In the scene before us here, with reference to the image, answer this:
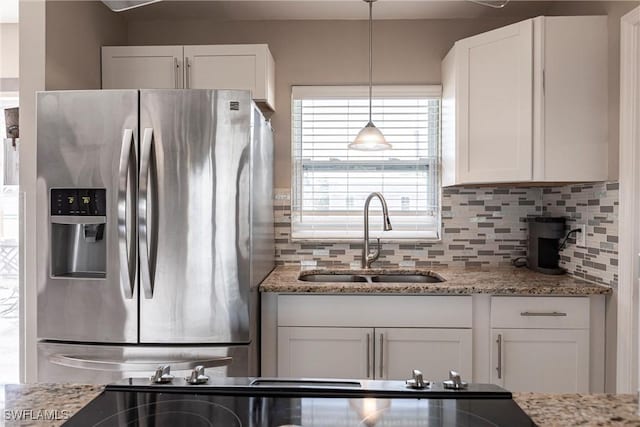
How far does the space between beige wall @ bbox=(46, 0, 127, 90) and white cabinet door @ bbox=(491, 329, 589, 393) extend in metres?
2.49

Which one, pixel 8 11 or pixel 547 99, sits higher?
pixel 8 11

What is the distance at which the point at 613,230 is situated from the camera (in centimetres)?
205

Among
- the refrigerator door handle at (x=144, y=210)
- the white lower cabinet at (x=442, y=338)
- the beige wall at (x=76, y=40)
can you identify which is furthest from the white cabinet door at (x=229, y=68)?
the white lower cabinet at (x=442, y=338)

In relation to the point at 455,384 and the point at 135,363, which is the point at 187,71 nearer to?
the point at 135,363

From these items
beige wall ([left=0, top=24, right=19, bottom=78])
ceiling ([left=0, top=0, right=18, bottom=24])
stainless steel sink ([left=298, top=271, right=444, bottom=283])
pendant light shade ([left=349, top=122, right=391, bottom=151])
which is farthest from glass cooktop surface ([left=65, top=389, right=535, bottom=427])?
beige wall ([left=0, top=24, right=19, bottom=78])

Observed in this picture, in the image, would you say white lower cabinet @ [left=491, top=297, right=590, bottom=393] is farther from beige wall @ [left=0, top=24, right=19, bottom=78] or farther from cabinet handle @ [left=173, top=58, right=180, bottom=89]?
beige wall @ [left=0, top=24, right=19, bottom=78]

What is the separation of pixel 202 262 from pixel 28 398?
110cm

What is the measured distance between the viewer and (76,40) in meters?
2.25

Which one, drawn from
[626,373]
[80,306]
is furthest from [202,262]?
[626,373]

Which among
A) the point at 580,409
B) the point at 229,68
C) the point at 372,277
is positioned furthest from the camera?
the point at 372,277

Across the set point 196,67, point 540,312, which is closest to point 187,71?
point 196,67

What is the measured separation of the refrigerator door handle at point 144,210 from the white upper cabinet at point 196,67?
29.4 inches

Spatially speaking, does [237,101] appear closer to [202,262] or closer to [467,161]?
[202,262]

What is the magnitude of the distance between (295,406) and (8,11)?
10.2 feet
